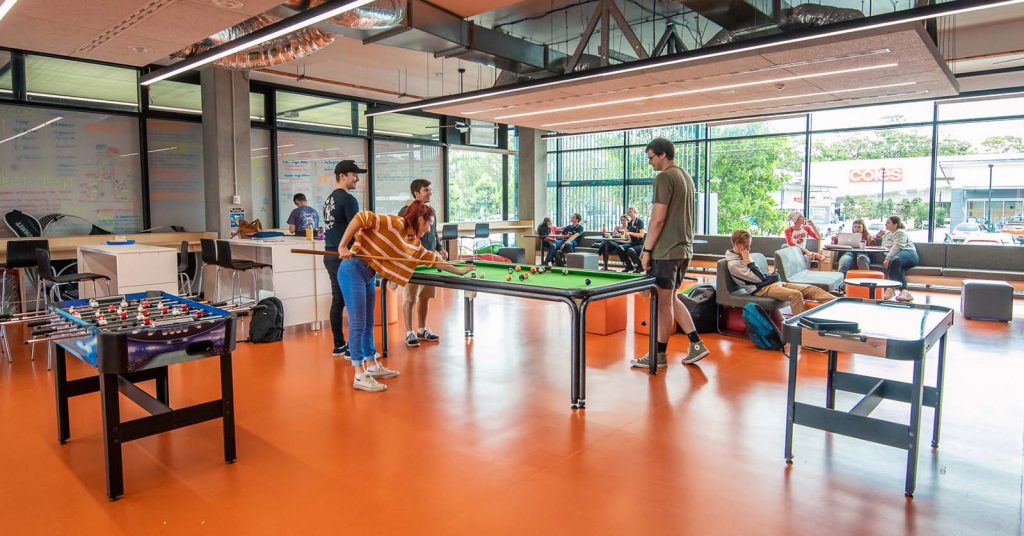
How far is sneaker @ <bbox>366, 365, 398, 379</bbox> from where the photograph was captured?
475cm

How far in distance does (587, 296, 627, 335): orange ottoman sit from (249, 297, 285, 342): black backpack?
3.13 metres

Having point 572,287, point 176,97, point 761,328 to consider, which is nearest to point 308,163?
point 176,97

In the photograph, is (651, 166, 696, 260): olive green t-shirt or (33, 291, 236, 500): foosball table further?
(651, 166, 696, 260): olive green t-shirt

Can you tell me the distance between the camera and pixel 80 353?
10.4ft

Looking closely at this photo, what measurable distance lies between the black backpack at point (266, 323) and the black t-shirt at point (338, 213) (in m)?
1.49

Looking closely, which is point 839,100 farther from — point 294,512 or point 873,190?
point 294,512

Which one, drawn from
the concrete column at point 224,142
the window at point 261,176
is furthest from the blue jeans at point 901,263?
the window at point 261,176

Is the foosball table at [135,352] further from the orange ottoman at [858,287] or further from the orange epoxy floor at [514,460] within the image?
the orange ottoman at [858,287]

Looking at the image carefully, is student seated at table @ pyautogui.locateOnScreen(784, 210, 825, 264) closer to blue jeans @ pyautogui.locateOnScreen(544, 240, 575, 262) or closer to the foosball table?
blue jeans @ pyautogui.locateOnScreen(544, 240, 575, 262)

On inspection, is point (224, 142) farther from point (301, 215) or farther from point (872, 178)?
point (872, 178)

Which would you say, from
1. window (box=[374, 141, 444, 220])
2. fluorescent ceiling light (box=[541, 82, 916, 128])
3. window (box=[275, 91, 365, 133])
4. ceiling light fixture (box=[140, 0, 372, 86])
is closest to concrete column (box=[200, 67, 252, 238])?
window (box=[275, 91, 365, 133])

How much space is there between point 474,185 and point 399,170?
233 cm

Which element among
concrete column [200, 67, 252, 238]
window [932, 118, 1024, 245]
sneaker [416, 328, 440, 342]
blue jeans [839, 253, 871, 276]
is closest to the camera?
sneaker [416, 328, 440, 342]

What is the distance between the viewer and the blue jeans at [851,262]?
908 cm
